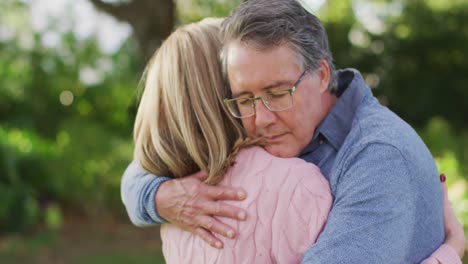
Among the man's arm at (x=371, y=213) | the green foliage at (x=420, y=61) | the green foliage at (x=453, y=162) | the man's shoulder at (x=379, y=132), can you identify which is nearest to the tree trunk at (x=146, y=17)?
the green foliage at (x=420, y=61)

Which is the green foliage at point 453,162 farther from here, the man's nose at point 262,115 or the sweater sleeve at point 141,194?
the man's nose at point 262,115

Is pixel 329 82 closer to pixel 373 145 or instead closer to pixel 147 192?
pixel 373 145

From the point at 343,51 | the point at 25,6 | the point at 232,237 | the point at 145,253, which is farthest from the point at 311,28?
the point at 25,6

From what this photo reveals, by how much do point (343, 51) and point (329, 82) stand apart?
1094 centimetres

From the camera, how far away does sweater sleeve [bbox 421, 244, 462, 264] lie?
261cm

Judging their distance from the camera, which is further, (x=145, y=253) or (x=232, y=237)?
(x=145, y=253)

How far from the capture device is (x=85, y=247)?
8492mm

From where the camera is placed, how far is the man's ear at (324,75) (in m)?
2.76

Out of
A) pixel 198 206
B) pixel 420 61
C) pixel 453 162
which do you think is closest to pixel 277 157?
pixel 198 206

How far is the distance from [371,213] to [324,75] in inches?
27.0

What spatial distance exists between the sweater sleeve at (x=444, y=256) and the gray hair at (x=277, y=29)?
806 millimetres

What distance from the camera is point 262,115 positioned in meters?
2.65

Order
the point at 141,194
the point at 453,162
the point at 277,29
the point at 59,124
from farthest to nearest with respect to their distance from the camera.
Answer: the point at 59,124 < the point at 453,162 < the point at 141,194 < the point at 277,29

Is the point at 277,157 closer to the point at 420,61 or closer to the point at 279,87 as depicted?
the point at 279,87
